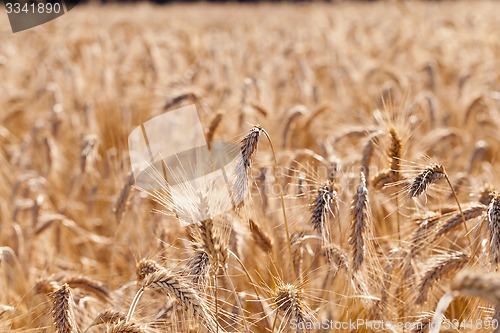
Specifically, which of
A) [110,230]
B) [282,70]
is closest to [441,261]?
[110,230]

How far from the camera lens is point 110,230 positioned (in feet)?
11.7

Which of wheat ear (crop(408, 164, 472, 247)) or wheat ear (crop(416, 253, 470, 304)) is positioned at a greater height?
wheat ear (crop(408, 164, 472, 247))

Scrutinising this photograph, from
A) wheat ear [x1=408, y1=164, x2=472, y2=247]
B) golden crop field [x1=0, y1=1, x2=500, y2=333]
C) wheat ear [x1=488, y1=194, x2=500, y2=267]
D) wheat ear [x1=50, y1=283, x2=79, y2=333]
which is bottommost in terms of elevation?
golden crop field [x1=0, y1=1, x2=500, y2=333]

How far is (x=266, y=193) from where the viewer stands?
236cm

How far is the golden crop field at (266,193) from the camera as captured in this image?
1630mm

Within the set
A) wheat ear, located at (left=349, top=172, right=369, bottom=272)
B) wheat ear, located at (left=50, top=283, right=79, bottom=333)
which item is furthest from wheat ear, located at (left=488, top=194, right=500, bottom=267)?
wheat ear, located at (left=50, top=283, right=79, bottom=333)

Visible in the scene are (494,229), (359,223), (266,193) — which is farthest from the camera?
(266,193)

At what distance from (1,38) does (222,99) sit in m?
4.46

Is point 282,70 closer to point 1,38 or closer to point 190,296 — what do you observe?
point 1,38

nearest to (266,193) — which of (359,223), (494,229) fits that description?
(359,223)

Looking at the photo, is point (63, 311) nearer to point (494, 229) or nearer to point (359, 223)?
point (359, 223)

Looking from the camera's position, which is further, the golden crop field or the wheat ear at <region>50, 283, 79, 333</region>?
the golden crop field

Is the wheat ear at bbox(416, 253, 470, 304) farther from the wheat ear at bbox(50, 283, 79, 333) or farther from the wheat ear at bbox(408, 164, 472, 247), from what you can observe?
the wheat ear at bbox(50, 283, 79, 333)

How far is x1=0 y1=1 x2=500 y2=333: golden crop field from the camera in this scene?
5.35 ft
